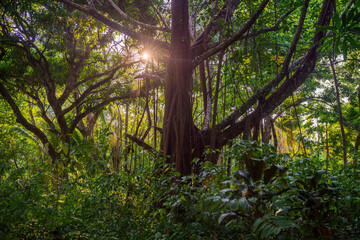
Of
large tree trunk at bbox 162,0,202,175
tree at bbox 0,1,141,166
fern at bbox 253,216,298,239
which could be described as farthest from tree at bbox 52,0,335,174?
tree at bbox 0,1,141,166

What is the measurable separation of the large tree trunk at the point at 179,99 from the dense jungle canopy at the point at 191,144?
0.01 m

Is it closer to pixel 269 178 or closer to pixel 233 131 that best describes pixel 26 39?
pixel 233 131

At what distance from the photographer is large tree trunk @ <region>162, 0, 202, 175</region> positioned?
2.90 metres

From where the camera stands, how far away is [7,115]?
8.52 meters

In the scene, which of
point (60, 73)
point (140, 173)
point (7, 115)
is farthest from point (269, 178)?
point (7, 115)

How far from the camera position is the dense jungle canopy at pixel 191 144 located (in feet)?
4.51

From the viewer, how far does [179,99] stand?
300cm

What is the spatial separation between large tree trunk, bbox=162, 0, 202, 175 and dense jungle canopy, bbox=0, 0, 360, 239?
1 centimetres

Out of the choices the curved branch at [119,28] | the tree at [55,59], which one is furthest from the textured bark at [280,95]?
the tree at [55,59]

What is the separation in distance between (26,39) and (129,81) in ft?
8.24

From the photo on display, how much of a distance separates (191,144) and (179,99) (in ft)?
1.65

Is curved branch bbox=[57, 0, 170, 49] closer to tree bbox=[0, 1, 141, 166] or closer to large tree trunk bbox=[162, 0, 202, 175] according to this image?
large tree trunk bbox=[162, 0, 202, 175]

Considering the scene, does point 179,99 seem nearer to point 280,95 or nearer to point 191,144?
point 191,144

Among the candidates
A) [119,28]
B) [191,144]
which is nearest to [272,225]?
[191,144]
